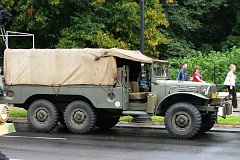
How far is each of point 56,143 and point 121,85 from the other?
2716 millimetres

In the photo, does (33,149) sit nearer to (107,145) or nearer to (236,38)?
(107,145)

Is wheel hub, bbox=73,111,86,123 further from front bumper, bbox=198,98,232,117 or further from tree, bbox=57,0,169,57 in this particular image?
tree, bbox=57,0,169,57

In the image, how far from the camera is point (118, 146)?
12508 millimetres

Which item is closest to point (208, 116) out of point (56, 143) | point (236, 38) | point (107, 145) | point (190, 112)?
point (190, 112)

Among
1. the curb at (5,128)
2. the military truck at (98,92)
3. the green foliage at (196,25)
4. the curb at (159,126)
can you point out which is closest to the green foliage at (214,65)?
the green foliage at (196,25)

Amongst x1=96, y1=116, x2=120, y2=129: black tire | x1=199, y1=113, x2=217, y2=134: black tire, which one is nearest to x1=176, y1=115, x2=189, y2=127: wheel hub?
x1=199, y1=113, x2=217, y2=134: black tire

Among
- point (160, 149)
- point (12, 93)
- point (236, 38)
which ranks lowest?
point (160, 149)

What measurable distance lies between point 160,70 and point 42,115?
372 cm

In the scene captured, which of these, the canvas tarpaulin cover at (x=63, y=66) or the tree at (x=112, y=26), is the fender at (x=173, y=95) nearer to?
the canvas tarpaulin cover at (x=63, y=66)

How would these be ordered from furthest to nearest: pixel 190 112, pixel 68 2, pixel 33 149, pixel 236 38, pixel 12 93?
pixel 236 38 < pixel 68 2 < pixel 12 93 < pixel 190 112 < pixel 33 149

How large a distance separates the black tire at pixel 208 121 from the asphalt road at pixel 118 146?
0.93ft

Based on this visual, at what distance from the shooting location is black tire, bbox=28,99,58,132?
15398 millimetres

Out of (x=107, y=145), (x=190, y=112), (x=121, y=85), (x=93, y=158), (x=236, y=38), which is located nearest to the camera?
(x=93, y=158)

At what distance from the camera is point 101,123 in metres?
16.2
